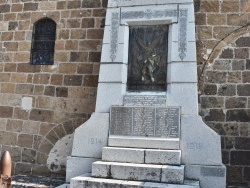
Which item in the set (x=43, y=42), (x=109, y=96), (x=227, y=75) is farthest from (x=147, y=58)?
(x=43, y=42)

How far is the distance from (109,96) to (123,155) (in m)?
1.03

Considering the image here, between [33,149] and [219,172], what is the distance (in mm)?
3857

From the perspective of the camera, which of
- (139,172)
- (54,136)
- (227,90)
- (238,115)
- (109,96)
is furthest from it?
(54,136)

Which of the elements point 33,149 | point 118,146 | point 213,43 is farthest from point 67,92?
point 213,43

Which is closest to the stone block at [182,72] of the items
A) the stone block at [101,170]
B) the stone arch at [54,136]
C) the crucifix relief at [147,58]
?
the crucifix relief at [147,58]

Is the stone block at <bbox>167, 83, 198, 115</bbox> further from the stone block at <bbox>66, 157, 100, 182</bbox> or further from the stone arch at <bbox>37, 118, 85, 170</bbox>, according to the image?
the stone arch at <bbox>37, 118, 85, 170</bbox>

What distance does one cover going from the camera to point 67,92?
6250mm

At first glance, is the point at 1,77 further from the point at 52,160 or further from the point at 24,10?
the point at 52,160

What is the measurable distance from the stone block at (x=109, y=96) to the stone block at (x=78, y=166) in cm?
85

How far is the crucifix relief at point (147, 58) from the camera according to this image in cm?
500

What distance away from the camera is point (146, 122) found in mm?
4695

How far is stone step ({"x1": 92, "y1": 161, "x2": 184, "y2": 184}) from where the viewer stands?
13.2ft

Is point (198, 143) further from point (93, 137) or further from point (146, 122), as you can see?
point (93, 137)

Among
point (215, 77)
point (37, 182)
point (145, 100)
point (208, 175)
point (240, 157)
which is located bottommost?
point (37, 182)
